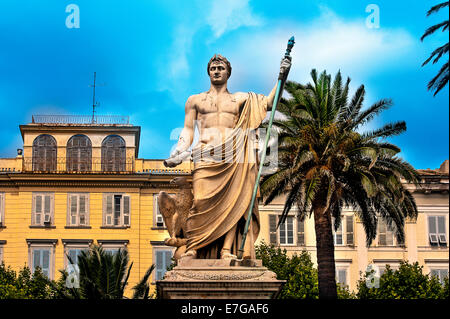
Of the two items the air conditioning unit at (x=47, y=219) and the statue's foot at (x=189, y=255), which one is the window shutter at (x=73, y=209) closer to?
the air conditioning unit at (x=47, y=219)

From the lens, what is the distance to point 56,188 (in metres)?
63.7

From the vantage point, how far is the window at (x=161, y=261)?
62.1 metres

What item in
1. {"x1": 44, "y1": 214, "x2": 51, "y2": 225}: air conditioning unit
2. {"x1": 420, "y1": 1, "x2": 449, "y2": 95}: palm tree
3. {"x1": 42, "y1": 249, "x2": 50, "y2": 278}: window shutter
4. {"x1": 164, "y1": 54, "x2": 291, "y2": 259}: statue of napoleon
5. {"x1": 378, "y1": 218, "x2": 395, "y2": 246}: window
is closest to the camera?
{"x1": 164, "y1": 54, "x2": 291, "y2": 259}: statue of napoleon

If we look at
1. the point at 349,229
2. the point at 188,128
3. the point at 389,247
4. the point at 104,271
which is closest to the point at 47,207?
the point at 349,229

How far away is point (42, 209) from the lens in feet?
208

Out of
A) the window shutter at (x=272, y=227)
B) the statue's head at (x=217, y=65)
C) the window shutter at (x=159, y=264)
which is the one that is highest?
the window shutter at (x=272, y=227)

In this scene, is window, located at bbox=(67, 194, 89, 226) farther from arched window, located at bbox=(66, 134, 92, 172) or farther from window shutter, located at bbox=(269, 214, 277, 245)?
window shutter, located at bbox=(269, 214, 277, 245)

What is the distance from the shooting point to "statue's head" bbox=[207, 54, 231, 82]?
1738cm

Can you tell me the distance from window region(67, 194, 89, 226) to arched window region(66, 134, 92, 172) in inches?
77.7

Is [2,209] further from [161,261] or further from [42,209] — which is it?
[161,261]

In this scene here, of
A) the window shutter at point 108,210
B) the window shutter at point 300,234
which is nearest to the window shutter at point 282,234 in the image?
the window shutter at point 300,234

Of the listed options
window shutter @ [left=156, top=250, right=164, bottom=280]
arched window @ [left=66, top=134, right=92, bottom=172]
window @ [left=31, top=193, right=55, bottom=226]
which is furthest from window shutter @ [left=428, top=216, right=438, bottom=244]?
window @ [left=31, top=193, right=55, bottom=226]
